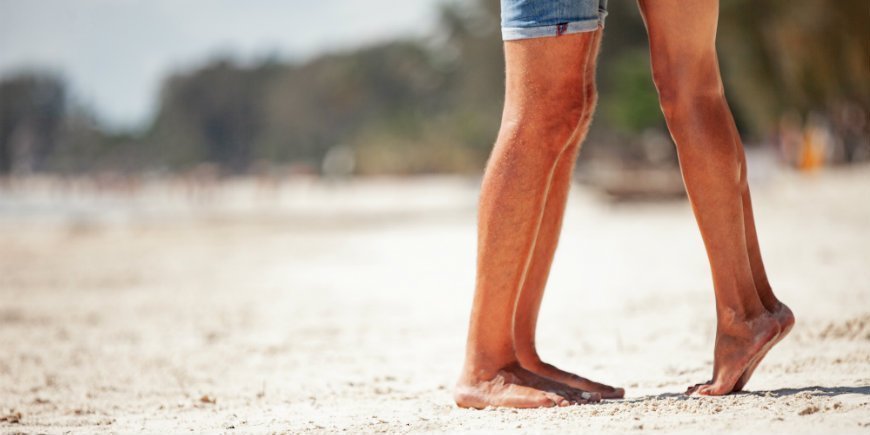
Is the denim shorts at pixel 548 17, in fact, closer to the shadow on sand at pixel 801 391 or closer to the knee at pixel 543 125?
the knee at pixel 543 125

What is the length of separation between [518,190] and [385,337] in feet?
6.12

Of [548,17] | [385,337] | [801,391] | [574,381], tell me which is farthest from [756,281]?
[385,337]

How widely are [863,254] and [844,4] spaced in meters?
18.0

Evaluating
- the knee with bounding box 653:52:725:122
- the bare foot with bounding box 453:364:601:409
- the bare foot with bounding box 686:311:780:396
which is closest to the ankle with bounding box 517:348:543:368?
the bare foot with bounding box 453:364:601:409

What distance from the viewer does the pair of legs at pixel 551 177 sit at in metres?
2.26

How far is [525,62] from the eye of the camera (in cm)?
227

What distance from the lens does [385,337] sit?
158 inches

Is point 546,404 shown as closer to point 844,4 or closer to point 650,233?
point 650,233

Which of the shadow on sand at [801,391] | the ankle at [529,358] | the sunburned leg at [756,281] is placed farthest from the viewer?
the ankle at [529,358]

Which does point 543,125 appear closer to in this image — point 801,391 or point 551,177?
point 551,177

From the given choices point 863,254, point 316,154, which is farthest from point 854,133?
point 316,154

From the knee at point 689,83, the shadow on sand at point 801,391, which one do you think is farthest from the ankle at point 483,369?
the knee at point 689,83

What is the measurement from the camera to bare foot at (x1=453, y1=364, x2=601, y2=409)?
2225 mm

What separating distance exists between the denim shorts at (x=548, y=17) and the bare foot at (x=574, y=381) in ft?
2.66
